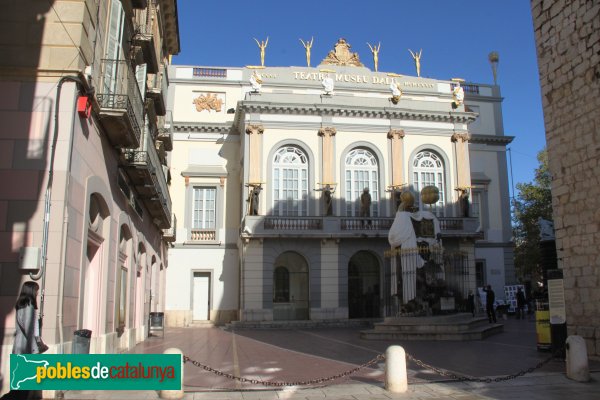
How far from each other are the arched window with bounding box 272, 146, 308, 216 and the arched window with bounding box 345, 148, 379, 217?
93.1 inches

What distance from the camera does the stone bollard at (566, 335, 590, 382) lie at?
866cm

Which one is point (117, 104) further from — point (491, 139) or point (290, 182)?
point (491, 139)

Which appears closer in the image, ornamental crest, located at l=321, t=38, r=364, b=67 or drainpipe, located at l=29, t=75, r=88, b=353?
drainpipe, located at l=29, t=75, r=88, b=353

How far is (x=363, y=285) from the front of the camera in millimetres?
28531

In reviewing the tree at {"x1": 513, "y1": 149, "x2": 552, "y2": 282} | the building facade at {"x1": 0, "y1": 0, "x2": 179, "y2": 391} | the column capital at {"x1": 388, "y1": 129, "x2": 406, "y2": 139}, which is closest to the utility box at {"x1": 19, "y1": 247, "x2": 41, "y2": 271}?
the building facade at {"x1": 0, "y1": 0, "x2": 179, "y2": 391}

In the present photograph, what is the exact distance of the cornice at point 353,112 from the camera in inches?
1106

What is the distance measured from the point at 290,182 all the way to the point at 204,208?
5278 mm

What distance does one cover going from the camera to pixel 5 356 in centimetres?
748

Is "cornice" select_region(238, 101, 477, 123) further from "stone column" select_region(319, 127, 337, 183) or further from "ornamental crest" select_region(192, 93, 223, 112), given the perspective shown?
"ornamental crest" select_region(192, 93, 223, 112)

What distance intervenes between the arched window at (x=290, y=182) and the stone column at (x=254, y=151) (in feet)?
3.56

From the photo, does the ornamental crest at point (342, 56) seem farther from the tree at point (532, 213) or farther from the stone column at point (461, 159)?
the tree at point (532, 213)

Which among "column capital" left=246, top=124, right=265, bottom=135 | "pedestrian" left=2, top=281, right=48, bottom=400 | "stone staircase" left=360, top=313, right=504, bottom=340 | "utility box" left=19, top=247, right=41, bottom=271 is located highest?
"column capital" left=246, top=124, right=265, bottom=135

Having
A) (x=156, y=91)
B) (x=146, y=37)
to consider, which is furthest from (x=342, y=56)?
(x=146, y=37)

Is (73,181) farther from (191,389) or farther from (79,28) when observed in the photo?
(191,389)
